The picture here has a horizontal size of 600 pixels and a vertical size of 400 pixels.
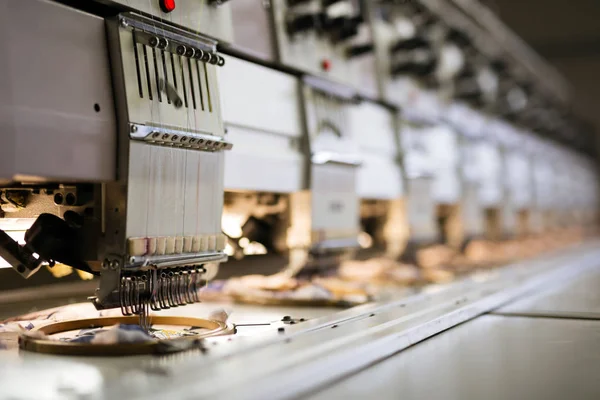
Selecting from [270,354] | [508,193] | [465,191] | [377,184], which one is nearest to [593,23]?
[508,193]

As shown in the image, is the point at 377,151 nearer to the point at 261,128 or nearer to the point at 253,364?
A: the point at 261,128

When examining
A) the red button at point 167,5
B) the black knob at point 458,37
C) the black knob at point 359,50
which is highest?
the black knob at point 458,37

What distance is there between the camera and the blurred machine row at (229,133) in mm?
1128

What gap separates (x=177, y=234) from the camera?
1310 mm

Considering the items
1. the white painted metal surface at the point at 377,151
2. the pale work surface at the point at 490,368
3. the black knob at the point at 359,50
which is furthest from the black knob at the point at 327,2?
the pale work surface at the point at 490,368

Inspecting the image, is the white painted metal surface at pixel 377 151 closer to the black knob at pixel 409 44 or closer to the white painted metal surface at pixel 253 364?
the black knob at pixel 409 44

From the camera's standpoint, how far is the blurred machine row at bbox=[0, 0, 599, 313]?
1128 mm

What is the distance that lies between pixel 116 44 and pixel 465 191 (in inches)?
103

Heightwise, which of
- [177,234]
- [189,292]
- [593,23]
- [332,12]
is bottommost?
[189,292]

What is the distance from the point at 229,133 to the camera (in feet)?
5.44

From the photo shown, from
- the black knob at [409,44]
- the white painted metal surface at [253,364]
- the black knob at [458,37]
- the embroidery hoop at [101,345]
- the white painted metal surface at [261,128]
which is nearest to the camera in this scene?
the white painted metal surface at [253,364]

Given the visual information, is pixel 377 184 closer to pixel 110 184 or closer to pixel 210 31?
pixel 210 31

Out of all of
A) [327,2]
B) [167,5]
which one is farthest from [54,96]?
[327,2]

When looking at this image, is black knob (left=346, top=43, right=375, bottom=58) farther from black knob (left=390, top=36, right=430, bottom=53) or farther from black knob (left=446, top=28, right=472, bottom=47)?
black knob (left=446, top=28, right=472, bottom=47)
